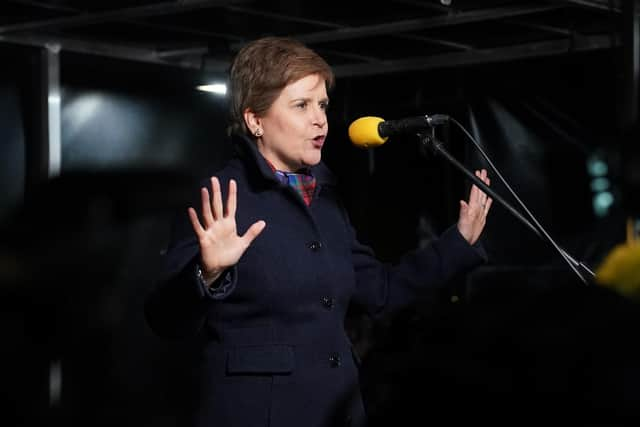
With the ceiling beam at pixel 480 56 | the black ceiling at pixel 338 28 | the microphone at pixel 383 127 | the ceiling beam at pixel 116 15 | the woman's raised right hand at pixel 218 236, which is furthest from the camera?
the ceiling beam at pixel 480 56

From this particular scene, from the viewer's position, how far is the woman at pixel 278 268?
2242 mm

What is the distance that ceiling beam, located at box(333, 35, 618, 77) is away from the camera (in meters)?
4.29

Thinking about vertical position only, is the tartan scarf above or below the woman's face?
below

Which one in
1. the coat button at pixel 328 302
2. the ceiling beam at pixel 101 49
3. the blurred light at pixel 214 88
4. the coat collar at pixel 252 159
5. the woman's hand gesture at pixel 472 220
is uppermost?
the ceiling beam at pixel 101 49

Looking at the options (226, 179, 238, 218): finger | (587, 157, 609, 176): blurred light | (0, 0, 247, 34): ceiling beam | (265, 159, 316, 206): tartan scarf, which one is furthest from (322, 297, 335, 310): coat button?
(587, 157, 609, 176): blurred light

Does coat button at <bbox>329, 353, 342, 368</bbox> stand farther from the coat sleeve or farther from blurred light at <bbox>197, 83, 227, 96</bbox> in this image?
blurred light at <bbox>197, 83, 227, 96</bbox>

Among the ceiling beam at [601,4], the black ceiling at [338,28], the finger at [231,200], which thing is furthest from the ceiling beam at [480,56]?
the finger at [231,200]

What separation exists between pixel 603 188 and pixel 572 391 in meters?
3.49

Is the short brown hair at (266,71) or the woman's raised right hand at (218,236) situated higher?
the short brown hair at (266,71)

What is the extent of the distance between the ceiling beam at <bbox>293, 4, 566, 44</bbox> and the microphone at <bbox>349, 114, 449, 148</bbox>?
58.3 inches

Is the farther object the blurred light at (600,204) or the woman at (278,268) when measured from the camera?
the blurred light at (600,204)

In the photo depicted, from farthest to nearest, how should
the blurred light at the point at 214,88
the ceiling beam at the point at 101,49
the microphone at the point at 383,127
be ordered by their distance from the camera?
the blurred light at the point at 214,88
the ceiling beam at the point at 101,49
the microphone at the point at 383,127

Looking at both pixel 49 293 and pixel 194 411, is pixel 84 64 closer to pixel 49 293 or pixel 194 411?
pixel 49 293

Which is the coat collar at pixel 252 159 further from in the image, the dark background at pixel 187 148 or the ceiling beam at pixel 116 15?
the ceiling beam at pixel 116 15
